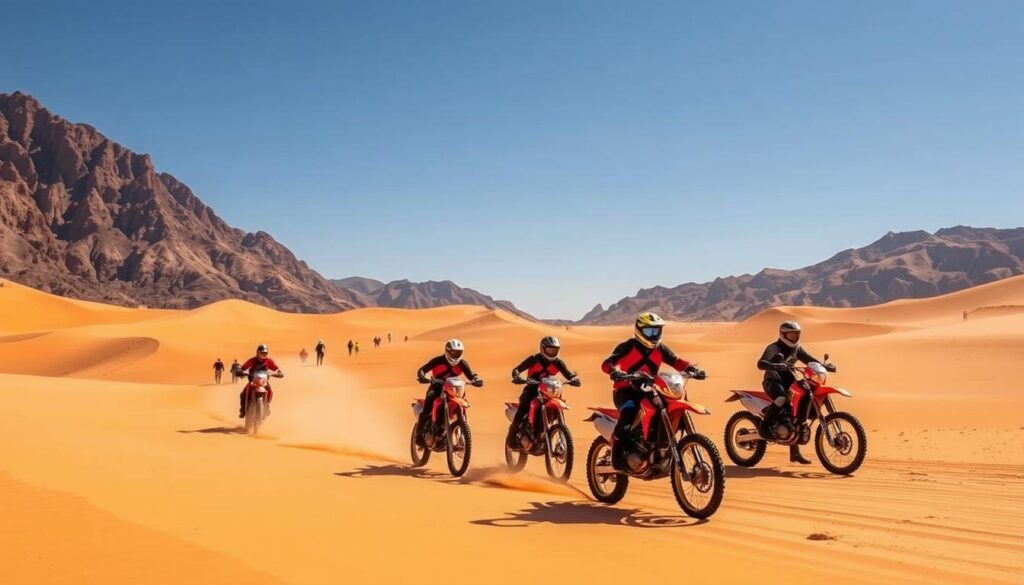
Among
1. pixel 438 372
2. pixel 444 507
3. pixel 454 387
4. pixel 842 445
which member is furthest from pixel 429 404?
pixel 842 445

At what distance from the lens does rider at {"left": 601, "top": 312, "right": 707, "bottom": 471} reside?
24.2 ft

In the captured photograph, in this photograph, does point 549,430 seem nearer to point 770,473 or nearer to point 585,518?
point 585,518

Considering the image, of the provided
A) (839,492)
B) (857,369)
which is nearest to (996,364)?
(857,369)

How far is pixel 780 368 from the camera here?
10.6m

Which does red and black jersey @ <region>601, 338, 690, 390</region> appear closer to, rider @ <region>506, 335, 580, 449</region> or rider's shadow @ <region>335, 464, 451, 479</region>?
rider @ <region>506, 335, 580, 449</region>

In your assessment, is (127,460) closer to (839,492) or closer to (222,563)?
(222,563)

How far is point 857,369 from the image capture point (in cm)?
2944

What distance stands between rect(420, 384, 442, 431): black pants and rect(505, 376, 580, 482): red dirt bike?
1.36 meters

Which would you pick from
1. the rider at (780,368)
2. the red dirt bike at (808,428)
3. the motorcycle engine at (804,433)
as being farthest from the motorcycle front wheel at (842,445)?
the rider at (780,368)

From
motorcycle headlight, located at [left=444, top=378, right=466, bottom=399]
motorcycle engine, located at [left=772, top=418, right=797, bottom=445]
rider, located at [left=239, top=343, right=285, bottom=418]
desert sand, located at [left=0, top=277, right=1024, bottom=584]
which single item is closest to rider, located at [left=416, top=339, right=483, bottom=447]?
motorcycle headlight, located at [left=444, top=378, right=466, bottom=399]

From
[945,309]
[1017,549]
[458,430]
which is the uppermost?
[945,309]

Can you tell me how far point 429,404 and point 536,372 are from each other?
1.75 meters

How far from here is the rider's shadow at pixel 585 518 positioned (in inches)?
267

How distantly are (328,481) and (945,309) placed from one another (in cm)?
11591
